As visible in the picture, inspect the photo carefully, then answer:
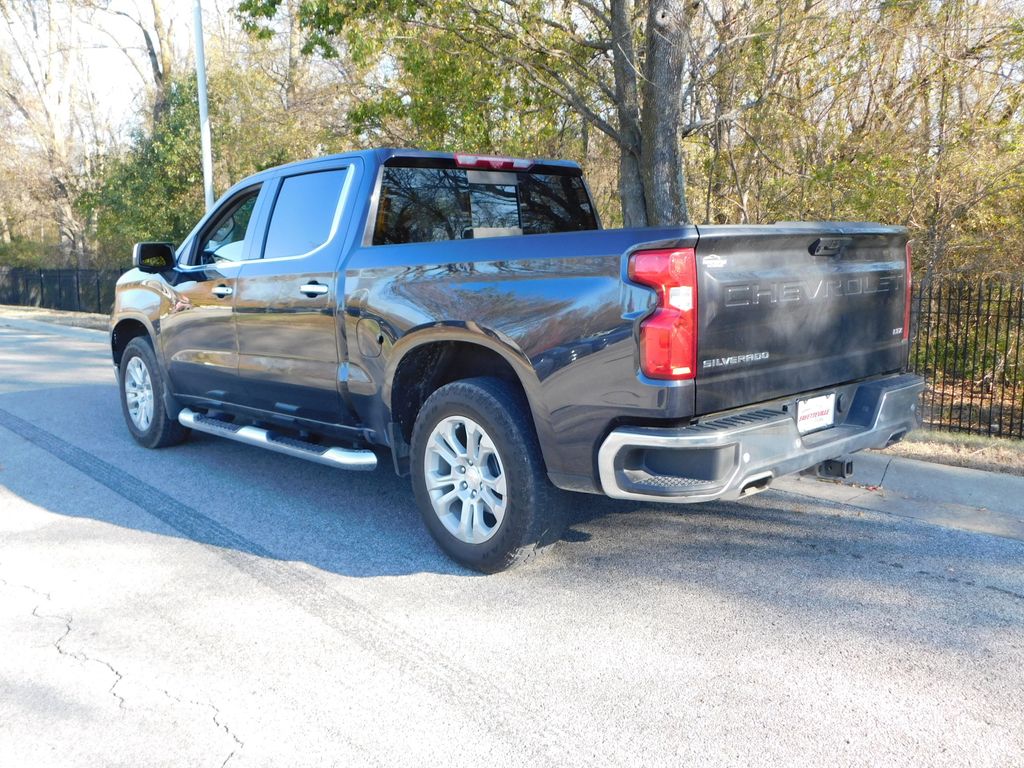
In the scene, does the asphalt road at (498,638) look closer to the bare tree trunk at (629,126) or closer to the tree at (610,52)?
the tree at (610,52)

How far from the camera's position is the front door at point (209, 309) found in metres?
5.94

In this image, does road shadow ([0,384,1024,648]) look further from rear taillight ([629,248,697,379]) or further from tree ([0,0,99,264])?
tree ([0,0,99,264])

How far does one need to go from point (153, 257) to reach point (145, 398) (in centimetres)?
124

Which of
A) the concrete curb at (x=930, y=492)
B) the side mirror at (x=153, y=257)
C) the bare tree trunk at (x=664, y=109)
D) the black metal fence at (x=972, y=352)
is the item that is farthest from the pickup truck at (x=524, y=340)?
the black metal fence at (x=972, y=352)

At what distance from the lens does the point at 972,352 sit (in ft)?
33.7

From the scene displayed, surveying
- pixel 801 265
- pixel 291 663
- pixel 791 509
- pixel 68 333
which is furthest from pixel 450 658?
pixel 68 333

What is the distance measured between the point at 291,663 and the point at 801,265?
2.75 meters

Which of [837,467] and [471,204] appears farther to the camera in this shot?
[471,204]

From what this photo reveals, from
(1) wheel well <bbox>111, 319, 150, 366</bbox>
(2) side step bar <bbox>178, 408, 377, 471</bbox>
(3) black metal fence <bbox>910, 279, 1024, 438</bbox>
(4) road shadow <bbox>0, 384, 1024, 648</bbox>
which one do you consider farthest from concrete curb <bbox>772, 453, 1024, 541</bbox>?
(1) wheel well <bbox>111, 319, 150, 366</bbox>

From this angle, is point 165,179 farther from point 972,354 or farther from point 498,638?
point 498,638

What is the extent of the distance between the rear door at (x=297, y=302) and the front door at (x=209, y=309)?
0.18 meters

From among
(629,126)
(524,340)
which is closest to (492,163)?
(524,340)

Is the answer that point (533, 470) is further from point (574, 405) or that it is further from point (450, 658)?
point (450, 658)

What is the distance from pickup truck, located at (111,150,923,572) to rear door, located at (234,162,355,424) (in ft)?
0.05
